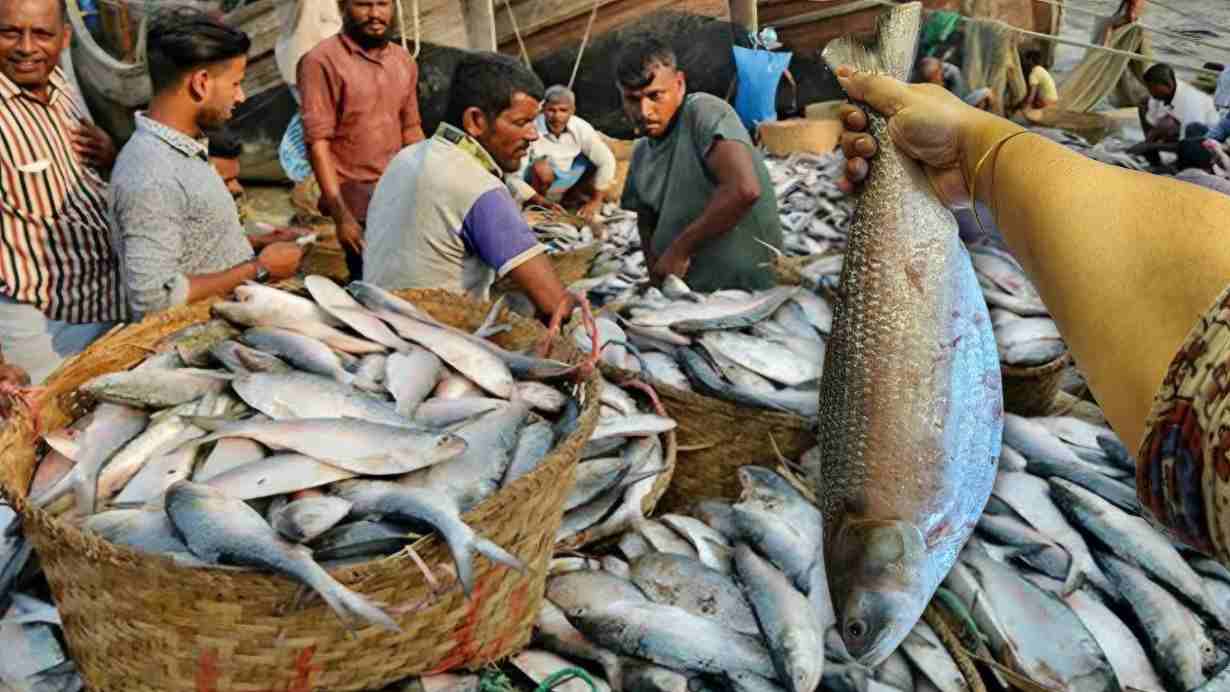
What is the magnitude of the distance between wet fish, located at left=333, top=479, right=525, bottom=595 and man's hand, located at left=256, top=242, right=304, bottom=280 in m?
1.66

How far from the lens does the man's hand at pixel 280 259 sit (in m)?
3.32

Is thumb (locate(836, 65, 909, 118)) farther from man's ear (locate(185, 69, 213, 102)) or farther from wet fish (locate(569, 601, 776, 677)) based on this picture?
man's ear (locate(185, 69, 213, 102))

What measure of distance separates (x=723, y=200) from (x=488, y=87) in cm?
125

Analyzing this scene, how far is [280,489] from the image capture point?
1878 millimetres

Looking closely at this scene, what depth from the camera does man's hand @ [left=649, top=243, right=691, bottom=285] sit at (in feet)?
14.6

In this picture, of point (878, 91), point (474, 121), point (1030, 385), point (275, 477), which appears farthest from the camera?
point (474, 121)

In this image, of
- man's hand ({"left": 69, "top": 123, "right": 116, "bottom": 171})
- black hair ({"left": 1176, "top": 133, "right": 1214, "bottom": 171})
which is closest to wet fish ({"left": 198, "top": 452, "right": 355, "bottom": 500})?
man's hand ({"left": 69, "top": 123, "right": 116, "bottom": 171})

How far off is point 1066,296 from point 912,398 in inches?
23.0

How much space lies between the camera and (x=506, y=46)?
10.4 metres

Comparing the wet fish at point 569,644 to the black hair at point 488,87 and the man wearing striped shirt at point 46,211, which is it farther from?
the man wearing striped shirt at point 46,211

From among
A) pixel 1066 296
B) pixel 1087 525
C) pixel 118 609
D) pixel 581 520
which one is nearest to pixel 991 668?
pixel 1087 525

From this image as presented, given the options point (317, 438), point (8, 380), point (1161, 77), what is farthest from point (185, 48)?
point (1161, 77)

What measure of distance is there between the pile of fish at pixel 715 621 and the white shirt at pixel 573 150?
18.2 feet

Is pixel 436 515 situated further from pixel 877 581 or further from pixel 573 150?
pixel 573 150
